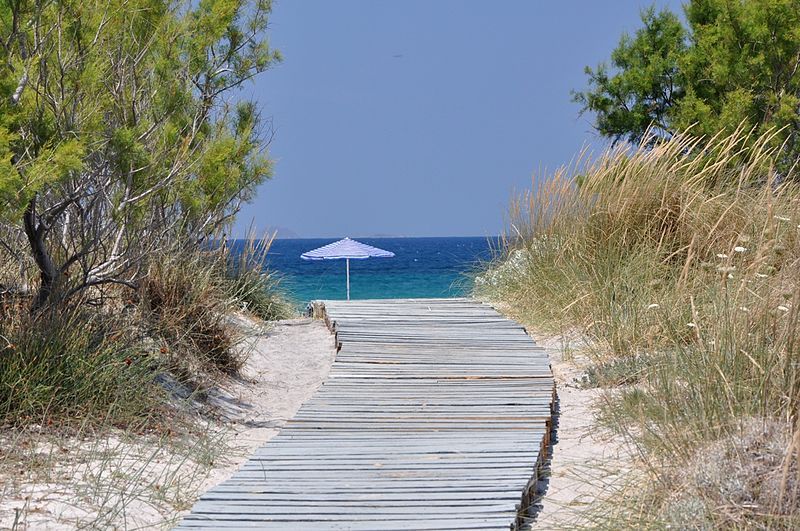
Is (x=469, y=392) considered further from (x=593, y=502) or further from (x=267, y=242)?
(x=267, y=242)

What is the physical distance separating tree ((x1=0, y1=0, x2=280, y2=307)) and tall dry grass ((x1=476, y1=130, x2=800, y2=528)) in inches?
126

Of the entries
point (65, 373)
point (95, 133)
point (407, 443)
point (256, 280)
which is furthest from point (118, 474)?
point (256, 280)

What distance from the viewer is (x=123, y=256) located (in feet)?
21.6

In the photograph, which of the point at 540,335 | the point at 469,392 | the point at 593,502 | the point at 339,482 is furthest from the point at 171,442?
the point at 540,335

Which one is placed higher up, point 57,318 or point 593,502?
point 57,318

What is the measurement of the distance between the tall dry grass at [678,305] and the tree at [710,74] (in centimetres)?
158

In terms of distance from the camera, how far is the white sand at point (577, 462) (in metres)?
4.36

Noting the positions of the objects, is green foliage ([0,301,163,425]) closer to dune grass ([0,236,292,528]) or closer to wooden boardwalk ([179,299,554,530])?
dune grass ([0,236,292,528])

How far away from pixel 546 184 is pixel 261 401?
4.14m

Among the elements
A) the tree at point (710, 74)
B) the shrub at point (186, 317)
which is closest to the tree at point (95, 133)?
the shrub at point (186, 317)

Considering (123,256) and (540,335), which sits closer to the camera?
(123,256)

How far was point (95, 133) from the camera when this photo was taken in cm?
599

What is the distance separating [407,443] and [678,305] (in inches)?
98.3

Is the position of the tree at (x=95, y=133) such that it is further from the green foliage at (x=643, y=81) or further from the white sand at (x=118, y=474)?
the green foliage at (x=643, y=81)
